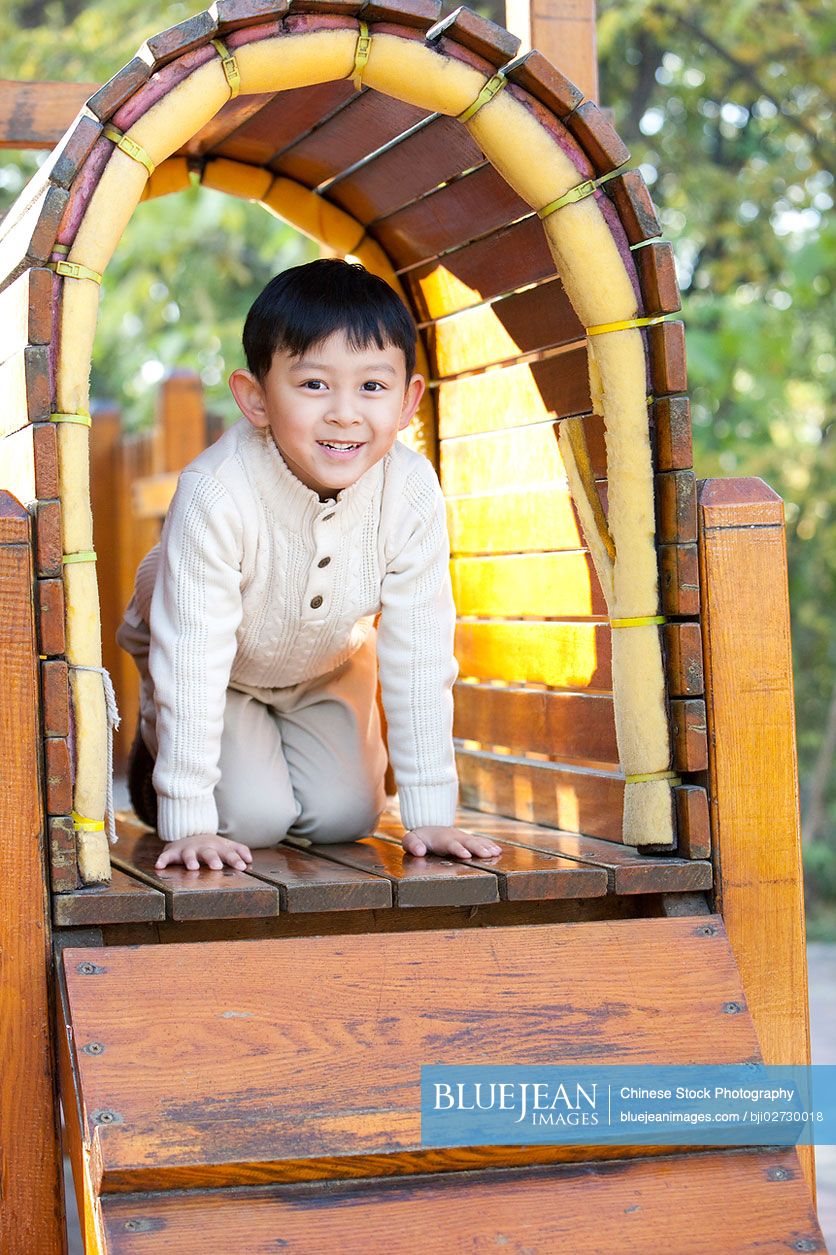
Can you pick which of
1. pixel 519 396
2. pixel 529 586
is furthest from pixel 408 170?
pixel 529 586

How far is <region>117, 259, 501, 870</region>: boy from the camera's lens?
9.03ft

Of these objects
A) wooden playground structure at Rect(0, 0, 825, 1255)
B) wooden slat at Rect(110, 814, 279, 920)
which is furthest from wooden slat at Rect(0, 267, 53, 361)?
wooden slat at Rect(110, 814, 279, 920)

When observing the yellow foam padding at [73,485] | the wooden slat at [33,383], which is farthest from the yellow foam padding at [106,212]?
the yellow foam padding at [73,485]

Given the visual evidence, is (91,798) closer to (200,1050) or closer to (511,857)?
(200,1050)

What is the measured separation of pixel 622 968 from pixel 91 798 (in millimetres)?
903

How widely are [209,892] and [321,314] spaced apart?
3.53 ft

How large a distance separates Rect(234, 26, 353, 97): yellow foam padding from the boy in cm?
38

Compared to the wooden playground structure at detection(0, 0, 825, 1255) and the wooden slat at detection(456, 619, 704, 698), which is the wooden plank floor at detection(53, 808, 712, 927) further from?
the wooden slat at detection(456, 619, 704, 698)

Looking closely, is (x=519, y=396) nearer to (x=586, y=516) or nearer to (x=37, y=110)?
(x=586, y=516)

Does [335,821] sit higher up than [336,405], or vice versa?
[336,405]

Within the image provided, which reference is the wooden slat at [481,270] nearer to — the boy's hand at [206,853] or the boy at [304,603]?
the boy at [304,603]

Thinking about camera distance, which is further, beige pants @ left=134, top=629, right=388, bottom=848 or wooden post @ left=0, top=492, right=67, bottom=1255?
beige pants @ left=134, top=629, right=388, bottom=848

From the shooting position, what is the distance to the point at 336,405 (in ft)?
9.00

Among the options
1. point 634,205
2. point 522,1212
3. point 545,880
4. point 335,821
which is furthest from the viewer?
point 335,821
